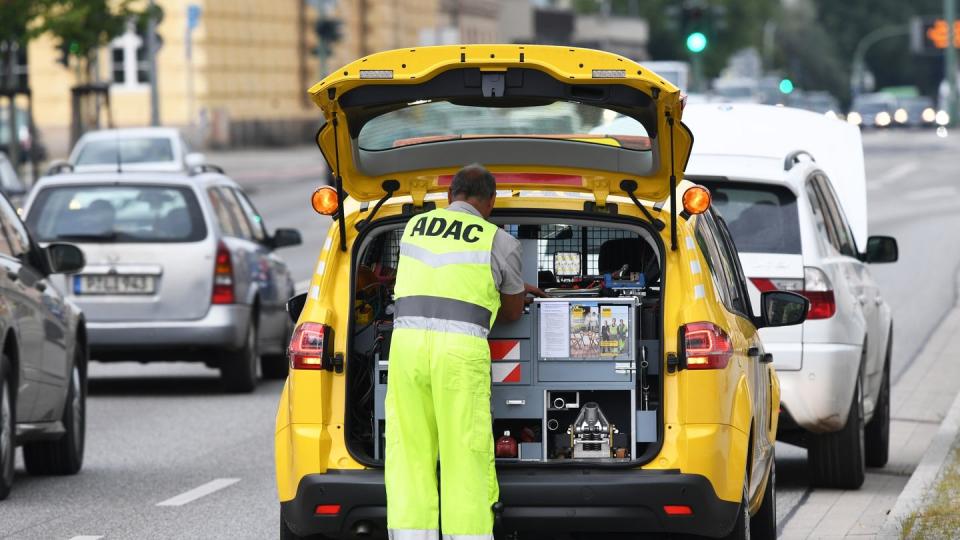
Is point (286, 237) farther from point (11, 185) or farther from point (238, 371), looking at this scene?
point (11, 185)

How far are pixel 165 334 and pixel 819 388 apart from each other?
717 cm

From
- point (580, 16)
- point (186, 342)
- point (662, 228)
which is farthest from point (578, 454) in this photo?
point (580, 16)

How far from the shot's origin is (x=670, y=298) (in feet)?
24.7

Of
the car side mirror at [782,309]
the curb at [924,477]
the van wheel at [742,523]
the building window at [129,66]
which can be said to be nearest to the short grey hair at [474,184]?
the van wheel at [742,523]

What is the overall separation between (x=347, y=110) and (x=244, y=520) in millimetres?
3282

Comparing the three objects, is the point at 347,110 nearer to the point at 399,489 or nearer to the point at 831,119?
the point at 399,489

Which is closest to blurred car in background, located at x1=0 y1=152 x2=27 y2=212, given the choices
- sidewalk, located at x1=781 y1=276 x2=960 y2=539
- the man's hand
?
sidewalk, located at x1=781 y1=276 x2=960 y2=539

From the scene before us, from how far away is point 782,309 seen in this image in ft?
28.9

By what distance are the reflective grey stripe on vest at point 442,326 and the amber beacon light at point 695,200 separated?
2.90ft

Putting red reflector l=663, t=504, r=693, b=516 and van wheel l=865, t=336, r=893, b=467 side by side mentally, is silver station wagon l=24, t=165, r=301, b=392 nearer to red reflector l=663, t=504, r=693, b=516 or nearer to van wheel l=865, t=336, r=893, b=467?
van wheel l=865, t=336, r=893, b=467

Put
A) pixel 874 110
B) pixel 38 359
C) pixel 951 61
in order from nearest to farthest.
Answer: pixel 38 359
pixel 874 110
pixel 951 61

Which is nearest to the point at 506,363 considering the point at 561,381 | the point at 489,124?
the point at 561,381

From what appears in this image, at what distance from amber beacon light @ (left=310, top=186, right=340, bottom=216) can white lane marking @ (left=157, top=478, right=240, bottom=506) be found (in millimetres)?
3681

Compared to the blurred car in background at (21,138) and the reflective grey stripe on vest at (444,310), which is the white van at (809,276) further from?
the blurred car in background at (21,138)
